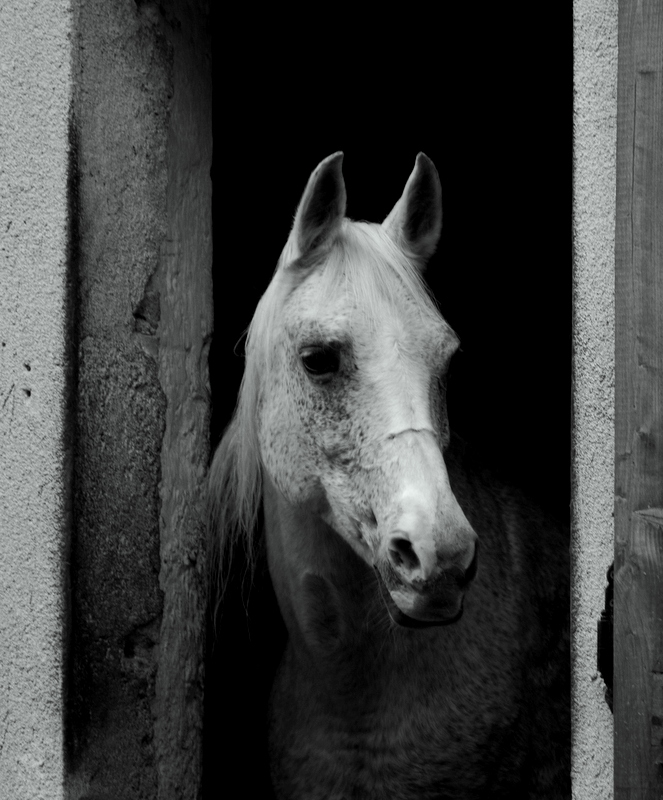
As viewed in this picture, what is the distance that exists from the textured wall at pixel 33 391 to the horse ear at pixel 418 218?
2.61 feet

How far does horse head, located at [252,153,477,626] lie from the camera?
1694 mm

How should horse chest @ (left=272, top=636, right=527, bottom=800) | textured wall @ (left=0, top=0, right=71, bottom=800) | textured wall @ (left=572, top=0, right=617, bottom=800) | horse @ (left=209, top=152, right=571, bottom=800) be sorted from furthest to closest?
1. horse chest @ (left=272, top=636, right=527, bottom=800)
2. textured wall @ (left=0, top=0, right=71, bottom=800)
3. horse @ (left=209, top=152, right=571, bottom=800)
4. textured wall @ (left=572, top=0, right=617, bottom=800)

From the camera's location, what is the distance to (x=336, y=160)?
6.59 ft

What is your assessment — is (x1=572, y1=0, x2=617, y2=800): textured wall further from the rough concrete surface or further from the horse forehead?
the rough concrete surface

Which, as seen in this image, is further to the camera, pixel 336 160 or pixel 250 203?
pixel 250 203

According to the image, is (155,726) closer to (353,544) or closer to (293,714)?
(293,714)

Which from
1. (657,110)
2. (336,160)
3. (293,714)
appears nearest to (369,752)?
(293,714)

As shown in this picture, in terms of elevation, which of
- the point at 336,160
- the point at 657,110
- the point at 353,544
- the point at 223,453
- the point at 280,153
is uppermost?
the point at 280,153

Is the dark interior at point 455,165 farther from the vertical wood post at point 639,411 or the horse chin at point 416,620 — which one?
the vertical wood post at point 639,411

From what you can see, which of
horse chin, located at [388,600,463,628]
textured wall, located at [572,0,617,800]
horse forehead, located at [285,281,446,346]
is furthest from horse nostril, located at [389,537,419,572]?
horse forehead, located at [285,281,446,346]

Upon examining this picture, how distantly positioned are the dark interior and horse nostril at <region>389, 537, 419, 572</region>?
6.02 ft

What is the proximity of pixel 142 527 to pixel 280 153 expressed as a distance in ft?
8.28

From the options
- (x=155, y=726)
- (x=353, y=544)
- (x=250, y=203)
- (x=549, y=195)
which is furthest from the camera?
(x=549, y=195)

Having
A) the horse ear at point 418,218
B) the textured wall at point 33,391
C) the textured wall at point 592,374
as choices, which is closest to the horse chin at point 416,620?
the textured wall at point 592,374
